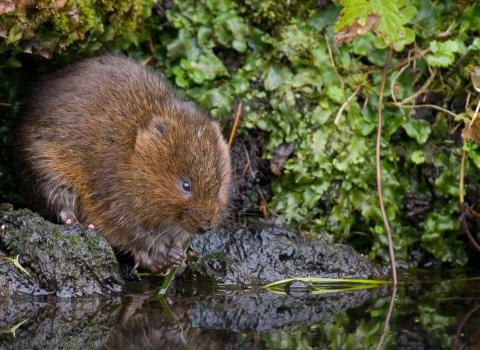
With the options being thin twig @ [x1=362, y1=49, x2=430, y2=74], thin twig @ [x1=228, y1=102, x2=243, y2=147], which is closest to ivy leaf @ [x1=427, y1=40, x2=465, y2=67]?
thin twig @ [x1=362, y1=49, x2=430, y2=74]

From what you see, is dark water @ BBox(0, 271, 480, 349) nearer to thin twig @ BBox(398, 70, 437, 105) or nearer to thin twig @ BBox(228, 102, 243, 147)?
thin twig @ BBox(228, 102, 243, 147)

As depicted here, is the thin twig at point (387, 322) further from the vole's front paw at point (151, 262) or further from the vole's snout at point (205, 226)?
the vole's front paw at point (151, 262)

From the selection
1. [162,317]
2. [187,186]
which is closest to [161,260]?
[187,186]

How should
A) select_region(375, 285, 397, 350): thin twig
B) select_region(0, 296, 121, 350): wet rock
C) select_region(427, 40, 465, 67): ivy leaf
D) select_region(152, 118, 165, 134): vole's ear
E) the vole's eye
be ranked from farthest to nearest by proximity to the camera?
select_region(427, 40, 465, 67): ivy leaf < select_region(152, 118, 165, 134): vole's ear < the vole's eye < select_region(375, 285, 397, 350): thin twig < select_region(0, 296, 121, 350): wet rock

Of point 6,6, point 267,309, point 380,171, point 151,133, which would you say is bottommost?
point 380,171

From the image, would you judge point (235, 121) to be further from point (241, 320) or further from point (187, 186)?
point (241, 320)

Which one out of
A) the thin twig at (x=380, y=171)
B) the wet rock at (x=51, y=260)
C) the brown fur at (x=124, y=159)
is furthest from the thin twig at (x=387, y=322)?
the wet rock at (x=51, y=260)
